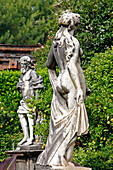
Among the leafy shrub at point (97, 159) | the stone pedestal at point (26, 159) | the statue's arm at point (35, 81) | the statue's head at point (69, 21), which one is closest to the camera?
the statue's head at point (69, 21)

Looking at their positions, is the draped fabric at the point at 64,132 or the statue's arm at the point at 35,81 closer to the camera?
the draped fabric at the point at 64,132

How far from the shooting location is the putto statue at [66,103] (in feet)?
15.7

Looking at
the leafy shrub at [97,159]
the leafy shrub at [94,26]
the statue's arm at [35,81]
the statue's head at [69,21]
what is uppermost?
the leafy shrub at [94,26]

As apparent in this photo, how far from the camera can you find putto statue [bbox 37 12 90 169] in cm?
479

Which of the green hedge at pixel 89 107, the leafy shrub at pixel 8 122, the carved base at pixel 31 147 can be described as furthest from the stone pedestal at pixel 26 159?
the leafy shrub at pixel 8 122

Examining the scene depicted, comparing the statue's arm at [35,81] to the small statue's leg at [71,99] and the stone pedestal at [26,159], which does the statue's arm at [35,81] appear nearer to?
the stone pedestal at [26,159]

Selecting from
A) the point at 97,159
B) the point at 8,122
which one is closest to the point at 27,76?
the point at 97,159

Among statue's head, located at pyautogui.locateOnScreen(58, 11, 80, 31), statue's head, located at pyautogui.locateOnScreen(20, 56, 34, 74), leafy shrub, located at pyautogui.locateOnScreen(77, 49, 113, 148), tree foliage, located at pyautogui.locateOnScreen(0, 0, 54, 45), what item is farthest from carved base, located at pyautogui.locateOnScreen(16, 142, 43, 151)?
tree foliage, located at pyautogui.locateOnScreen(0, 0, 54, 45)

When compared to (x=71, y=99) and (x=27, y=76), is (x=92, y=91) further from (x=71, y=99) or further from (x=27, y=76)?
(x=71, y=99)

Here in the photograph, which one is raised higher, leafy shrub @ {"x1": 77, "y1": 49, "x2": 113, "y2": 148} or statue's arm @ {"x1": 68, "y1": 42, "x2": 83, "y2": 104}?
statue's arm @ {"x1": 68, "y1": 42, "x2": 83, "y2": 104}

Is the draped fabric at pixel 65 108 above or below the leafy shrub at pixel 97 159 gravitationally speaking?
above

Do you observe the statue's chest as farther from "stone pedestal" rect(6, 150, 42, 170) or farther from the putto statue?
the putto statue

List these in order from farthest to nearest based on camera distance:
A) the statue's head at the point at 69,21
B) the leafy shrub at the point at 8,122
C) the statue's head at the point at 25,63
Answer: the leafy shrub at the point at 8,122
the statue's head at the point at 25,63
the statue's head at the point at 69,21

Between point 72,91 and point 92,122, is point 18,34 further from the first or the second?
point 72,91
